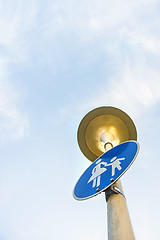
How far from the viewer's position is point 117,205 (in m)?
2.18

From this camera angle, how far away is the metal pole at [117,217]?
6.12 ft

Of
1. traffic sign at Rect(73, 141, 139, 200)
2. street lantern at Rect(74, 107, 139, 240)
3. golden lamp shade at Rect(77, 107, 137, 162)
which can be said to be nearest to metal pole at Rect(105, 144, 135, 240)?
street lantern at Rect(74, 107, 139, 240)

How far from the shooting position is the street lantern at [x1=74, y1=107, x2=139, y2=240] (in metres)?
2.05

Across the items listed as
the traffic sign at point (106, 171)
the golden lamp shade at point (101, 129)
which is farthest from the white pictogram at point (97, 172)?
the golden lamp shade at point (101, 129)

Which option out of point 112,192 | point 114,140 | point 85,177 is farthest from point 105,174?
point 114,140

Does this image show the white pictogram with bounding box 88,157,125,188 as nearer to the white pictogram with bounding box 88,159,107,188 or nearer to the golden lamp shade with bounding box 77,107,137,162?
the white pictogram with bounding box 88,159,107,188

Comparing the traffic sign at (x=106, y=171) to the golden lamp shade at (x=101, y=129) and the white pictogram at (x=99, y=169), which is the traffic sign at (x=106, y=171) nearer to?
the white pictogram at (x=99, y=169)

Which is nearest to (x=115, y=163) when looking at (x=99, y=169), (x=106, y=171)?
(x=106, y=171)

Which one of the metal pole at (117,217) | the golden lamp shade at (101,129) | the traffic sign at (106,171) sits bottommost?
the metal pole at (117,217)

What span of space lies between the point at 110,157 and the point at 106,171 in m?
0.27

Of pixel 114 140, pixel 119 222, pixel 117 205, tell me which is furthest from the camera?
pixel 114 140

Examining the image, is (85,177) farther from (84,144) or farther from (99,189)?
(84,144)

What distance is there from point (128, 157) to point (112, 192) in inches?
17.4

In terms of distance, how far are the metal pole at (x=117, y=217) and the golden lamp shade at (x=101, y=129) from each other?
132 cm
